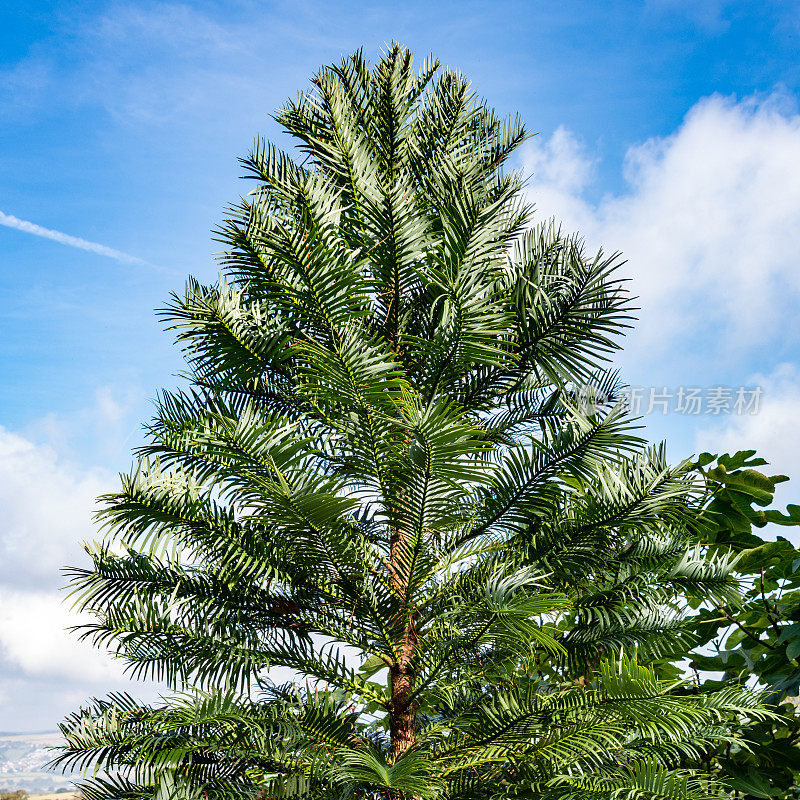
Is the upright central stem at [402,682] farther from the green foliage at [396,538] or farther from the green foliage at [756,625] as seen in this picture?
the green foliage at [756,625]

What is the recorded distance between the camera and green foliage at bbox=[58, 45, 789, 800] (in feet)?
8.58

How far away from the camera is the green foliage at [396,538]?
262 centimetres

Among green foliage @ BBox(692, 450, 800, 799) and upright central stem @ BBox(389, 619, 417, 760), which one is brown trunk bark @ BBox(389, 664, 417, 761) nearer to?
upright central stem @ BBox(389, 619, 417, 760)

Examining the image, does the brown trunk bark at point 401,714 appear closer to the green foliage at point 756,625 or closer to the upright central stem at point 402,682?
the upright central stem at point 402,682

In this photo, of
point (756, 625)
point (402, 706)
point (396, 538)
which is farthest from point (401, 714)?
point (756, 625)

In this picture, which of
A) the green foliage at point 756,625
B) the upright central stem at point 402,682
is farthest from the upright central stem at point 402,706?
the green foliage at point 756,625

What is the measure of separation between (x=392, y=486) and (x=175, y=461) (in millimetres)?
1109

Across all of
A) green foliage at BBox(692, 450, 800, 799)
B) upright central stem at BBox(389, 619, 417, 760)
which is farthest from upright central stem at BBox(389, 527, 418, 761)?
green foliage at BBox(692, 450, 800, 799)

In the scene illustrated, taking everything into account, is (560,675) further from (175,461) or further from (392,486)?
(175,461)

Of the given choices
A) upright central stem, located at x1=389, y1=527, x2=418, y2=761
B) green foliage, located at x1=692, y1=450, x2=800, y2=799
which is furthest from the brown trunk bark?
green foliage, located at x1=692, y1=450, x2=800, y2=799

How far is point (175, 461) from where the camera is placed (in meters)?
3.24

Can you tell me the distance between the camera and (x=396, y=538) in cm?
308

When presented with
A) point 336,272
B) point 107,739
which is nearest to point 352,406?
point 336,272

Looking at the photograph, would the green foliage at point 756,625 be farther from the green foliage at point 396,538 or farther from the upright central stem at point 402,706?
the upright central stem at point 402,706
